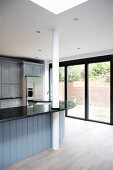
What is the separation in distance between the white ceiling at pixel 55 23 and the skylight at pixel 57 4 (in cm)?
8

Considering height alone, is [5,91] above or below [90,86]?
below

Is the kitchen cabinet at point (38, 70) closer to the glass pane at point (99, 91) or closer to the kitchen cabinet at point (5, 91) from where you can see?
the kitchen cabinet at point (5, 91)

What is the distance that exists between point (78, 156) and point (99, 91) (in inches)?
122

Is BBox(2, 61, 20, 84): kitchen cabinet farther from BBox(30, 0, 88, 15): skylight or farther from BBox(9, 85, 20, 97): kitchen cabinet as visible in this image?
BBox(30, 0, 88, 15): skylight

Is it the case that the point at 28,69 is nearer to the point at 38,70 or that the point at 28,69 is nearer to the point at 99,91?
the point at 38,70

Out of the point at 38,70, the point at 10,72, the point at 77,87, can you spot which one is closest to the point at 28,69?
the point at 38,70

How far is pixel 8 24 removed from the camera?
115 inches

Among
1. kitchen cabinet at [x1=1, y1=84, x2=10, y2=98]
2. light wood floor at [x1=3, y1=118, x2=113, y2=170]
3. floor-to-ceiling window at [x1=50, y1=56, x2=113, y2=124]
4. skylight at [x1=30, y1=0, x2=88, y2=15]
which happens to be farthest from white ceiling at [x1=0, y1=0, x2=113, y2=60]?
light wood floor at [x1=3, y1=118, x2=113, y2=170]

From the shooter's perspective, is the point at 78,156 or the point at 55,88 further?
the point at 55,88

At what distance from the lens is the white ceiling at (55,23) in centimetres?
228

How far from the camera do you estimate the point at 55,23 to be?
9.48ft

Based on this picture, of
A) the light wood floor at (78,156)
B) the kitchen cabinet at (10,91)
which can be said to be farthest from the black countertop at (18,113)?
the kitchen cabinet at (10,91)

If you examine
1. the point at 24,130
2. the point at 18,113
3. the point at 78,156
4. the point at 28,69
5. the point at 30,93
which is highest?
the point at 28,69

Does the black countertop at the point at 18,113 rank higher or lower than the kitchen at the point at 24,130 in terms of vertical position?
higher
